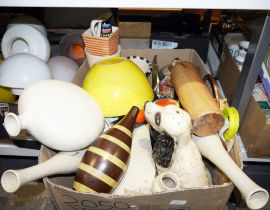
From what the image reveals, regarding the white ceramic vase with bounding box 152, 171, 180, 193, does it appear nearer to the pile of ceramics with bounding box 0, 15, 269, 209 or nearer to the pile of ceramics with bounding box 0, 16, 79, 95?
the pile of ceramics with bounding box 0, 15, 269, 209

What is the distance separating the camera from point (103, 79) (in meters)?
0.66

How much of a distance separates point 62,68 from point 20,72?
0.54 ft

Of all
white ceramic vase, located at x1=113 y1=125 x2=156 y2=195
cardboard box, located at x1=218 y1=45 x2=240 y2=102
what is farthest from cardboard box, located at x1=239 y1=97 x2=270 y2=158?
white ceramic vase, located at x1=113 y1=125 x2=156 y2=195

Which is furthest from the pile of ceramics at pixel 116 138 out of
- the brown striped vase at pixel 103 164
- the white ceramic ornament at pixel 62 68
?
the white ceramic ornament at pixel 62 68

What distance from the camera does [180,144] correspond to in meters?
0.55

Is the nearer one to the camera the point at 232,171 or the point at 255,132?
the point at 232,171

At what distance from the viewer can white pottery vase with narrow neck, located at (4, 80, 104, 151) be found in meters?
0.48

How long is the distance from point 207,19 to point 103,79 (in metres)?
0.56

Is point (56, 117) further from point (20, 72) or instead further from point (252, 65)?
point (252, 65)

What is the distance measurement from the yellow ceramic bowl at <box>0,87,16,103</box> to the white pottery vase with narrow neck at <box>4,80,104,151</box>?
0.21 m

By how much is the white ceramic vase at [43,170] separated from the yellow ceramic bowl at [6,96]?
0.25 metres

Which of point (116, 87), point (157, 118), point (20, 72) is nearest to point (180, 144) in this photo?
point (157, 118)

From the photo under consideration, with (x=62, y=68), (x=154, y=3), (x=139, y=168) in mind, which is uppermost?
(x=154, y=3)

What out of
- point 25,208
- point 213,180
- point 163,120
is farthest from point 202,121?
point 25,208
